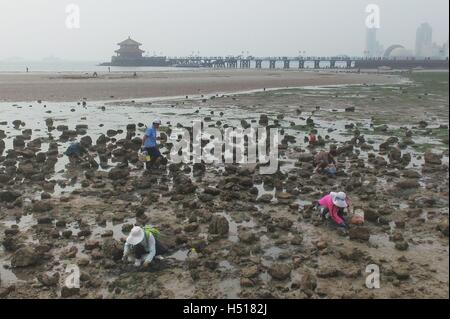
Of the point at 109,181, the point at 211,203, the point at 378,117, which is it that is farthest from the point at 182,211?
the point at 378,117

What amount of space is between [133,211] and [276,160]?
681cm

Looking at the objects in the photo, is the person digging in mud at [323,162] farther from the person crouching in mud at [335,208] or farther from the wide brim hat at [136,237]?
the wide brim hat at [136,237]

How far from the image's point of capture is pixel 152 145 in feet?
46.4

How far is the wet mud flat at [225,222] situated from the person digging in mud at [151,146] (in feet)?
1.28

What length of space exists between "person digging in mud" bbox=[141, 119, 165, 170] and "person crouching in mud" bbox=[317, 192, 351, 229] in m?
6.35

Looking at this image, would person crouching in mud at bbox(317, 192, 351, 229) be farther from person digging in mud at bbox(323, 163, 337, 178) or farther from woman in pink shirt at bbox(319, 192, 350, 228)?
person digging in mud at bbox(323, 163, 337, 178)

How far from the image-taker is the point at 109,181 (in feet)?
42.6

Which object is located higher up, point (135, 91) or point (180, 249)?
point (135, 91)

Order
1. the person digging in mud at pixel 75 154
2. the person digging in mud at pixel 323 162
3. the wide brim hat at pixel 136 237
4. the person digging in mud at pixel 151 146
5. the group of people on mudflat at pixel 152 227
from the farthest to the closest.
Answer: the person digging in mud at pixel 75 154, the person digging in mud at pixel 151 146, the person digging in mud at pixel 323 162, the group of people on mudflat at pixel 152 227, the wide brim hat at pixel 136 237

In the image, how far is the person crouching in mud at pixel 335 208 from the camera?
933cm

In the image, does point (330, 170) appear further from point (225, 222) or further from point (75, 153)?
point (75, 153)

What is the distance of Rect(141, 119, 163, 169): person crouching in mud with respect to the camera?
45.9 feet

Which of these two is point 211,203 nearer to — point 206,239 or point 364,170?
point 206,239

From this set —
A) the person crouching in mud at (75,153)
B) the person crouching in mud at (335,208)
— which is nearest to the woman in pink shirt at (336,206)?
the person crouching in mud at (335,208)
